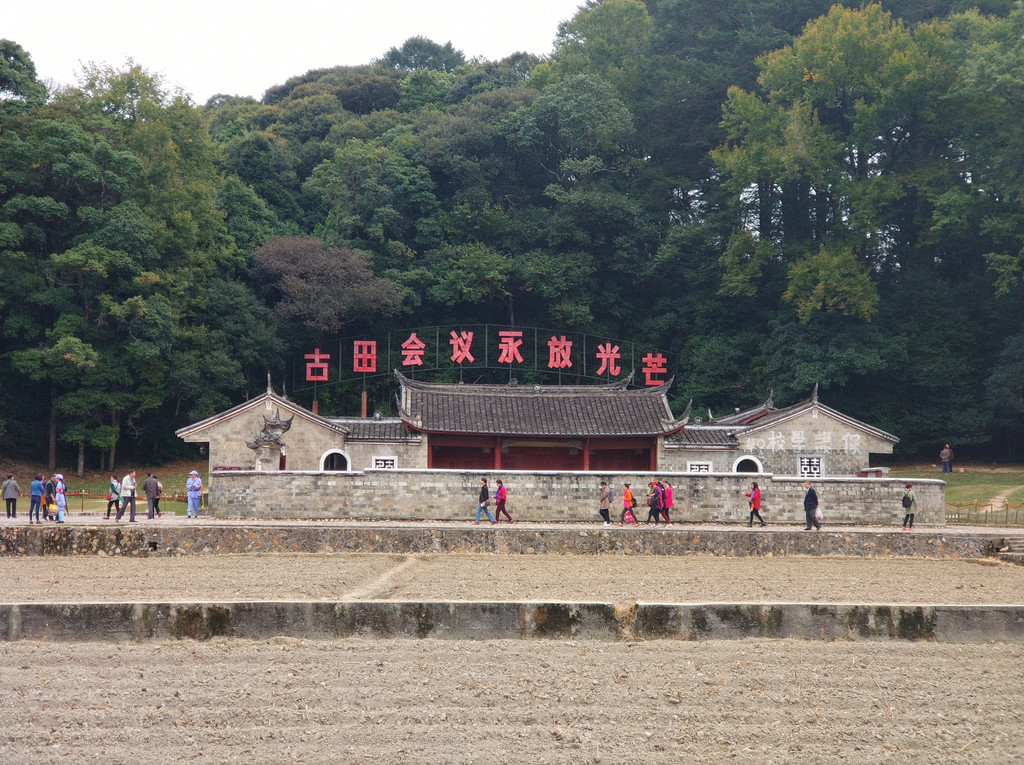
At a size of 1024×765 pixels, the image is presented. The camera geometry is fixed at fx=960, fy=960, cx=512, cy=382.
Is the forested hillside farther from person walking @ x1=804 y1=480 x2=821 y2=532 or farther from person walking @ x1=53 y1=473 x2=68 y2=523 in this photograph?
person walking @ x1=804 y1=480 x2=821 y2=532

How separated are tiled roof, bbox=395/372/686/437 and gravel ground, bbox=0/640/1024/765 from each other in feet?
57.3

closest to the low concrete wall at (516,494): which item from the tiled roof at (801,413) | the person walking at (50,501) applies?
the person walking at (50,501)

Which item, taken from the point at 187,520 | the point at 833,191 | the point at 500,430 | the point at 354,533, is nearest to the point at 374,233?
the point at 500,430

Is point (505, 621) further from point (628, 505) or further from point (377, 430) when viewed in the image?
point (377, 430)

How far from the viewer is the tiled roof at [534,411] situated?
28.5 m

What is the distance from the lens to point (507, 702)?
8945 millimetres

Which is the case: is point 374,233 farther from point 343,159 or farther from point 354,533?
point 354,533

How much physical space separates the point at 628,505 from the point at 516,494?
2.80m

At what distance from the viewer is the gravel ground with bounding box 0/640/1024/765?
7.96 m

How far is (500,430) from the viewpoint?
28484 mm

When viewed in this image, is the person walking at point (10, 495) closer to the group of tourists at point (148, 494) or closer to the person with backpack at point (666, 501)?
the group of tourists at point (148, 494)

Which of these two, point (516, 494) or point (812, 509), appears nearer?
point (812, 509)

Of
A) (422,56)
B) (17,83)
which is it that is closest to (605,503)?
(17,83)

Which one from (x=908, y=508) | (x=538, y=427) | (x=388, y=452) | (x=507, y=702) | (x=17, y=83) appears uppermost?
(x=17, y=83)
